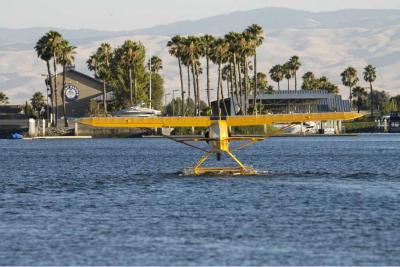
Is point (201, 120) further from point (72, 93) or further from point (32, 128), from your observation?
point (72, 93)

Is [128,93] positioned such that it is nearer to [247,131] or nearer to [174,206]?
[247,131]

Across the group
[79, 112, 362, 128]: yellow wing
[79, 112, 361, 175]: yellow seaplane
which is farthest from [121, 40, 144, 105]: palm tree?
[79, 112, 361, 175]: yellow seaplane

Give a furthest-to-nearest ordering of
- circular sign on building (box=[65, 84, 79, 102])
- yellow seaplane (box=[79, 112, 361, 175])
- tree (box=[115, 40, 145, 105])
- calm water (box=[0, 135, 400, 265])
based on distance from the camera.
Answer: circular sign on building (box=[65, 84, 79, 102])
tree (box=[115, 40, 145, 105])
yellow seaplane (box=[79, 112, 361, 175])
calm water (box=[0, 135, 400, 265])

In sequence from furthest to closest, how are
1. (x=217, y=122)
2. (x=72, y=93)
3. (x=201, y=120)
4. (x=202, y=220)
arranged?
(x=72, y=93)
(x=201, y=120)
(x=217, y=122)
(x=202, y=220)

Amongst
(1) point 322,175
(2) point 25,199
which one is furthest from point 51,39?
(2) point 25,199

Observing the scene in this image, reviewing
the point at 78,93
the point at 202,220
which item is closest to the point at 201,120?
the point at 202,220

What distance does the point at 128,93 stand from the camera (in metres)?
189

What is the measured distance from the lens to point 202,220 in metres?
34.2

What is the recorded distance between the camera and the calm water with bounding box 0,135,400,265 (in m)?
26.7

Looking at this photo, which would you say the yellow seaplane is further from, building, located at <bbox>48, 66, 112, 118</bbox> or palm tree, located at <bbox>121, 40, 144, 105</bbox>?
building, located at <bbox>48, 66, 112, 118</bbox>

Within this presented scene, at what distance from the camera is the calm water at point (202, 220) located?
26.7 meters

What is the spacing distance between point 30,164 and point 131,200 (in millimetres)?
38266

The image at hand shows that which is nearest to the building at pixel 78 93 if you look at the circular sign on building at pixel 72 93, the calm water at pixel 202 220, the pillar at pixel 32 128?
the circular sign on building at pixel 72 93

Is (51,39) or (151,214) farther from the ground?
(51,39)
